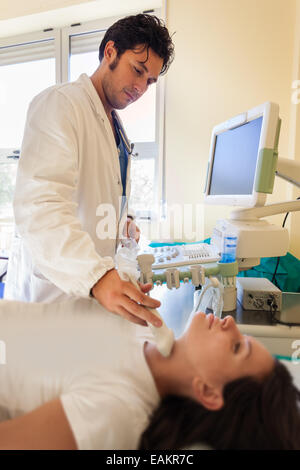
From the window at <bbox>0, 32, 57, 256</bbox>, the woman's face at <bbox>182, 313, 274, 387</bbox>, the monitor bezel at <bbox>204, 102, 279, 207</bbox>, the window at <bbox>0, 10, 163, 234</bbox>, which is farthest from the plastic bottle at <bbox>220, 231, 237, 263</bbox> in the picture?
the window at <bbox>0, 32, 57, 256</bbox>

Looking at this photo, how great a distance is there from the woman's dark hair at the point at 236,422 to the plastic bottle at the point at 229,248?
21.3 inches

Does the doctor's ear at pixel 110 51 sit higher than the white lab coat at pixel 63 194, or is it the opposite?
the doctor's ear at pixel 110 51

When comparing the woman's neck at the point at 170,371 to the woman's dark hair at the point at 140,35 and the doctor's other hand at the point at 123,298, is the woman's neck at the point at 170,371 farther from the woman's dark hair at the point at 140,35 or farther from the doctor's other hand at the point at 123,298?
the woman's dark hair at the point at 140,35

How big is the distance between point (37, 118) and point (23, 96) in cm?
279

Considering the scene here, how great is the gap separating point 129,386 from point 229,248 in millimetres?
666

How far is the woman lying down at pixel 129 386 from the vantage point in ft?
1.93

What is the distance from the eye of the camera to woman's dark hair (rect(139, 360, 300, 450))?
23.8 inches

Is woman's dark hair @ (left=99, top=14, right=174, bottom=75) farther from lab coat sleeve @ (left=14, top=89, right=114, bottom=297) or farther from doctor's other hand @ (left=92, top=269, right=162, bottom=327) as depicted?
doctor's other hand @ (left=92, top=269, right=162, bottom=327)

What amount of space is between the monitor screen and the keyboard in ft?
0.89

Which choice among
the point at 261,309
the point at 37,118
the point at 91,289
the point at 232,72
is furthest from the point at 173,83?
the point at 91,289

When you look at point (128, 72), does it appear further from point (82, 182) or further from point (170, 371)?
point (170, 371)

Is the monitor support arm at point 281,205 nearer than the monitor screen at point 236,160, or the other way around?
the monitor screen at point 236,160

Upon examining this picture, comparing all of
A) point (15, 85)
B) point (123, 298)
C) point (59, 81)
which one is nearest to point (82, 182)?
point (123, 298)

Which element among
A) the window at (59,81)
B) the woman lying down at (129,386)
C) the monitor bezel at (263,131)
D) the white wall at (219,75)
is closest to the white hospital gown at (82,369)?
the woman lying down at (129,386)
